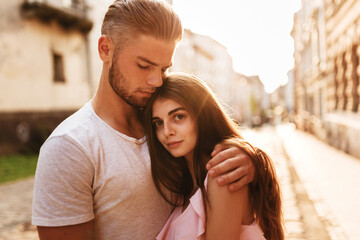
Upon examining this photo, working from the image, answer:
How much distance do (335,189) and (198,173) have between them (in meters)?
5.18

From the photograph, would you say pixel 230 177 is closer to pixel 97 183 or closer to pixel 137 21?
pixel 97 183

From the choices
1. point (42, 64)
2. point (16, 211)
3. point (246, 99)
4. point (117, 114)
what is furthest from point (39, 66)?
point (246, 99)

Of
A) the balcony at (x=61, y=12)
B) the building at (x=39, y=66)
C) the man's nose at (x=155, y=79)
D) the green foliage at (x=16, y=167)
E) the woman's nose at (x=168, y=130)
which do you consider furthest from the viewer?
the balcony at (x=61, y=12)

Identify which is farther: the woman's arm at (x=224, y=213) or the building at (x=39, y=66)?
the building at (x=39, y=66)

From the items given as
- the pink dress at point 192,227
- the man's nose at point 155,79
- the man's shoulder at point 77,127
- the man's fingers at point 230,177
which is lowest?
the pink dress at point 192,227

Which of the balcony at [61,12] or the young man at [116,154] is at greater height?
the balcony at [61,12]

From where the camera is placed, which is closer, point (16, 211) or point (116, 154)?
point (116, 154)

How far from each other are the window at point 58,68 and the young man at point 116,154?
14253mm

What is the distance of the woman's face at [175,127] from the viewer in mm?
2209

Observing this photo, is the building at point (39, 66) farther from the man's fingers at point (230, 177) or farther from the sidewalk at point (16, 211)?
the man's fingers at point (230, 177)

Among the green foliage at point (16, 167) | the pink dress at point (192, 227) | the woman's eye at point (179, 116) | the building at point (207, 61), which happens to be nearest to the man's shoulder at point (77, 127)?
the woman's eye at point (179, 116)

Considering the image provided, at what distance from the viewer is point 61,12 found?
47.8 feet

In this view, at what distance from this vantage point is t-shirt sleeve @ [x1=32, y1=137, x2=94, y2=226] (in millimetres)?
1544

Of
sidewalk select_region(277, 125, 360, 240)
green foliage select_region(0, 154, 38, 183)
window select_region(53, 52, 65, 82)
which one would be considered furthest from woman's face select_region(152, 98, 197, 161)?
window select_region(53, 52, 65, 82)
